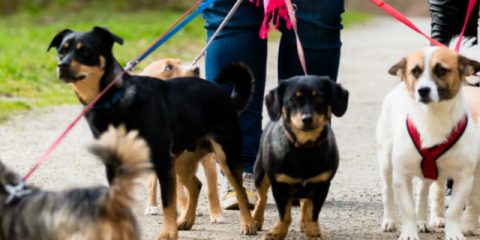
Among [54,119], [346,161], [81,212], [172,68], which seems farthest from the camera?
[54,119]

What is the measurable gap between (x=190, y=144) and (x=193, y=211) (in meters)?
0.46

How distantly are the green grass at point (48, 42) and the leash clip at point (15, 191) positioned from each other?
24.2 ft

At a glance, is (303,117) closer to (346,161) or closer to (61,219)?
(61,219)

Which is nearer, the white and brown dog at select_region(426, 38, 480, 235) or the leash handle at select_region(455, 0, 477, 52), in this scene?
the white and brown dog at select_region(426, 38, 480, 235)

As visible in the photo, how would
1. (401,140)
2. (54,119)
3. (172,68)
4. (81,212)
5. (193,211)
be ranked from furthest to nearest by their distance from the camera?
(54,119)
(172,68)
(193,211)
(401,140)
(81,212)

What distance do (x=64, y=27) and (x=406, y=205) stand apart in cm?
2177

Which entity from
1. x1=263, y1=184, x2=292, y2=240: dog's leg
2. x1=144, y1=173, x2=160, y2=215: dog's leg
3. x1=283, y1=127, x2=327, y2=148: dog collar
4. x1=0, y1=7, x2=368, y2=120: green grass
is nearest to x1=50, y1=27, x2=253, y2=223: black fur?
x1=263, y1=184, x2=292, y2=240: dog's leg

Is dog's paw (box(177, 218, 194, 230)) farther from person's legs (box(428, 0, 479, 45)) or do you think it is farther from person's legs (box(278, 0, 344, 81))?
person's legs (box(428, 0, 479, 45))

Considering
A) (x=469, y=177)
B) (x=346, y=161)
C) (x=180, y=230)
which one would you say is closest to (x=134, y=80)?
(x=180, y=230)

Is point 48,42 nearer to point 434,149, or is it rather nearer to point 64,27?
point 64,27

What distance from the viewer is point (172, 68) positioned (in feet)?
27.7

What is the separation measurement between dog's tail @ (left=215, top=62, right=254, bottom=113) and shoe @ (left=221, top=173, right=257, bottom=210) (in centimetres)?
66

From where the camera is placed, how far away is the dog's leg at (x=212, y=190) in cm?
699

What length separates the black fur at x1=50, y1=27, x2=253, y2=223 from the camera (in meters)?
6.11
